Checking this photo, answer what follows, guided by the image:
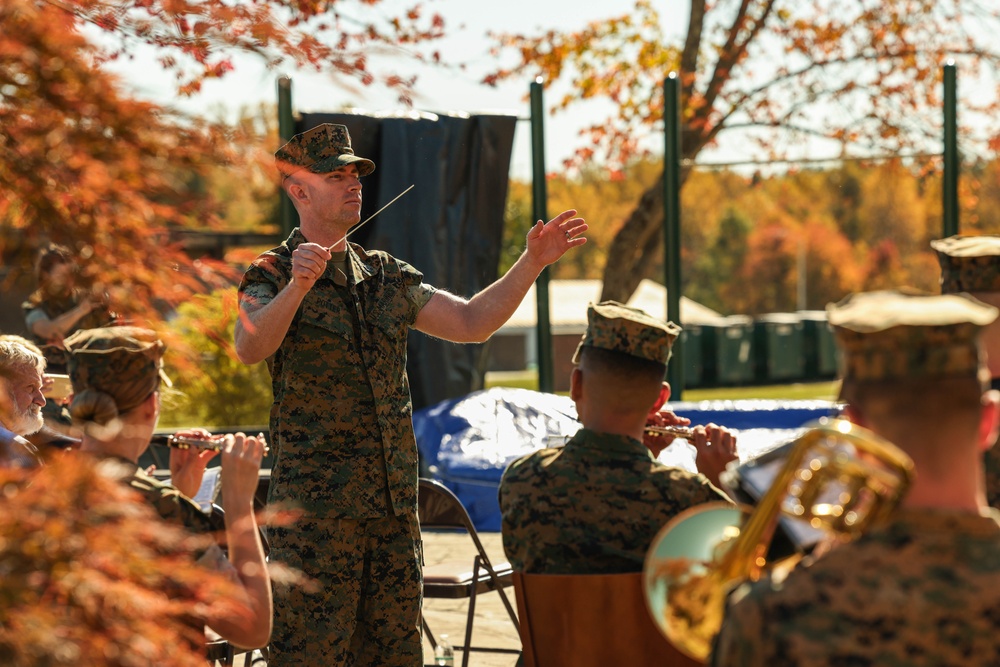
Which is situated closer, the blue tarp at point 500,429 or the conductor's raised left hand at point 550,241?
the conductor's raised left hand at point 550,241

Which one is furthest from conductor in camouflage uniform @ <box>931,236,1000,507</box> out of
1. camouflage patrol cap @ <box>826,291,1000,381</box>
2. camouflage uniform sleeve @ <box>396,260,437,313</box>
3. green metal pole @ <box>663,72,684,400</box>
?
green metal pole @ <box>663,72,684,400</box>

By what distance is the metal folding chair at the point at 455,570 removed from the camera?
4711 millimetres

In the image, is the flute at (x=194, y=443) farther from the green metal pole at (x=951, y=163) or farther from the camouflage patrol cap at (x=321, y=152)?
the green metal pole at (x=951, y=163)

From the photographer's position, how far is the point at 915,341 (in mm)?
1756

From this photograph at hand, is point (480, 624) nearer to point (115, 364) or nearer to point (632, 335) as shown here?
point (632, 335)

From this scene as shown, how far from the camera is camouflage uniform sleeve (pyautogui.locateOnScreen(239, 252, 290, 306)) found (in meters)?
3.58

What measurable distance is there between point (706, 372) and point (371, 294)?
26282 mm

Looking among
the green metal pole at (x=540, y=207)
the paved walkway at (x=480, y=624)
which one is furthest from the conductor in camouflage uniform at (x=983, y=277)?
the green metal pole at (x=540, y=207)

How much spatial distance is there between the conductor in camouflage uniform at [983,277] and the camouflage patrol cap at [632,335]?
84 centimetres

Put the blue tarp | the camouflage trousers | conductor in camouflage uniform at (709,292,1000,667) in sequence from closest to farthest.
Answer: conductor in camouflage uniform at (709,292,1000,667)
the camouflage trousers
the blue tarp

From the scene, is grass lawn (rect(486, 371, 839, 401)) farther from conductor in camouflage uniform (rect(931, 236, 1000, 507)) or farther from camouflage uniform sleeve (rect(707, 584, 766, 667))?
camouflage uniform sleeve (rect(707, 584, 766, 667))

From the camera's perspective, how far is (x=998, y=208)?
3819cm

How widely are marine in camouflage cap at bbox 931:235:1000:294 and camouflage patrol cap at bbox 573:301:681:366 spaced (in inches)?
33.7

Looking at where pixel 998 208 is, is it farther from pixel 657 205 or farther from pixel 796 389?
pixel 657 205
